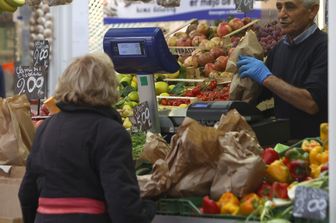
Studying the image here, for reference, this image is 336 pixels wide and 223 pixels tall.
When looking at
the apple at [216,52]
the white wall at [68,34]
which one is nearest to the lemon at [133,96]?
the apple at [216,52]

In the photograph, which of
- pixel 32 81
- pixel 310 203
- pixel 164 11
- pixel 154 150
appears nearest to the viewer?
pixel 310 203

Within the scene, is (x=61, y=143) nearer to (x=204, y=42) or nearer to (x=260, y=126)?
(x=260, y=126)

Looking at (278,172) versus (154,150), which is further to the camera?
(154,150)

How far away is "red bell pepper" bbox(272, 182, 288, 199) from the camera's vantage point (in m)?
3.96

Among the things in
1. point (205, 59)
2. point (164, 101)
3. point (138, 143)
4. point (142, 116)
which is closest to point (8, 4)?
point (164, 101)

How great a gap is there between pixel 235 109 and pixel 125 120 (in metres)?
1.44

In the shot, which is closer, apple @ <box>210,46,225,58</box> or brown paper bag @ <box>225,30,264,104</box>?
brown paper bag @ <box>225,30,264,104</box>

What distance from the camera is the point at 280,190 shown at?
3984 mm

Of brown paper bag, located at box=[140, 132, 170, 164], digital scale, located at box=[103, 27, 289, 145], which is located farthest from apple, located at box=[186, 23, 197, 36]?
brown paper bag, located at box=[140, 132, 170, 164]

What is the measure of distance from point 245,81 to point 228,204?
171 cm

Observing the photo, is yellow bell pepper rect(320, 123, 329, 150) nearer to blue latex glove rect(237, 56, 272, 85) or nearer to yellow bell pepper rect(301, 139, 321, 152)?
yellow bell pepper rect(301, 139, 321, 152)

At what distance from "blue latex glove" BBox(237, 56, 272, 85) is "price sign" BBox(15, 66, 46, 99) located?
140cm

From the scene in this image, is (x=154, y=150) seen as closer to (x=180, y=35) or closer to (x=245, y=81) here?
(x=245, y=81)

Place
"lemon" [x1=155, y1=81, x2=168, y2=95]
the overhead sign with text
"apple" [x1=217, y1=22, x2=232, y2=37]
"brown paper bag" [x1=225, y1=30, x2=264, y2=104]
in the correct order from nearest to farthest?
"brown paper bag" [x1=225, y1=30, x2=264, y2=104]
"lemon" [x1=155, y1=81, x2=168, y2=95]
"apple" [x1=217, y1=22, x2=232, y2=37]
the overhead sign with text
